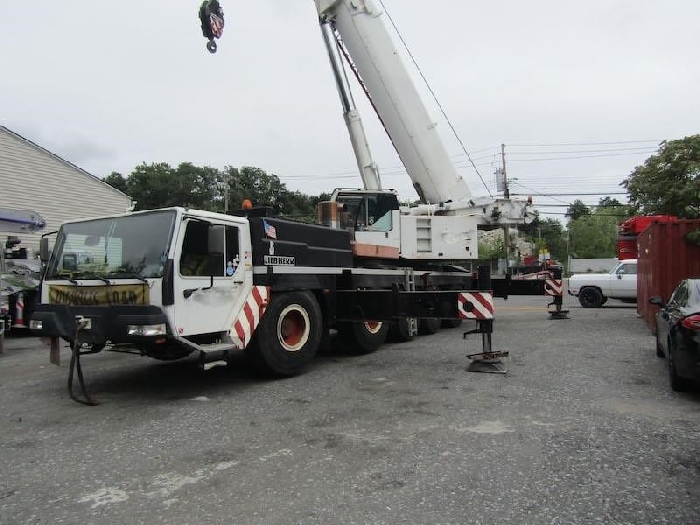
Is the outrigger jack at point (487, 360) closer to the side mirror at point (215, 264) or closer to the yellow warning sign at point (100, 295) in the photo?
the side mirror at point (215, 264)

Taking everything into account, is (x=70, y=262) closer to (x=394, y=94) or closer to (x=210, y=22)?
(x=210, y=22)

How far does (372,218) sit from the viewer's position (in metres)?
10.8

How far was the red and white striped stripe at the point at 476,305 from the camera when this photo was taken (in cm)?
784

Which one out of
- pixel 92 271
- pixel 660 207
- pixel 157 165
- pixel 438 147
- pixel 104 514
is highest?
pixel 157 165

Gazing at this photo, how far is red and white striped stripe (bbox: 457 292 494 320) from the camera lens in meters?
7.84

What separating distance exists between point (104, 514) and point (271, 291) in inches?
154

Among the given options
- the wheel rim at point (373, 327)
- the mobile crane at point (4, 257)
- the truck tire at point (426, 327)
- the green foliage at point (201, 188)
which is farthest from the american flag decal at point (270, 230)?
the green foliage at point (201, 188)

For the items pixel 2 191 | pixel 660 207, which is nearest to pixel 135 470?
pixel 660 207

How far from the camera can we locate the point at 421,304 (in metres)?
8.39

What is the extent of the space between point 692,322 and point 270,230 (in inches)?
203

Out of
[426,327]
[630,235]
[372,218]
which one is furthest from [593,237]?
[372,218]

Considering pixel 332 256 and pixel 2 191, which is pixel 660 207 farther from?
pixel 2 191

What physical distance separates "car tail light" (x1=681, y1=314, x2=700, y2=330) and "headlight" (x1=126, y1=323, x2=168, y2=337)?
5726 millimetres

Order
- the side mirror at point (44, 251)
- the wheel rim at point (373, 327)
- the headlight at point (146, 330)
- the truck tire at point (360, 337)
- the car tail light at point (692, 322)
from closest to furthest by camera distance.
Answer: the headlight at point (146, 330) < the car tail light at point (692, 322) < the side mirror at point (44, 251) < the truck tire at point (360, 337) < the wheel rim at point (373, 327)
